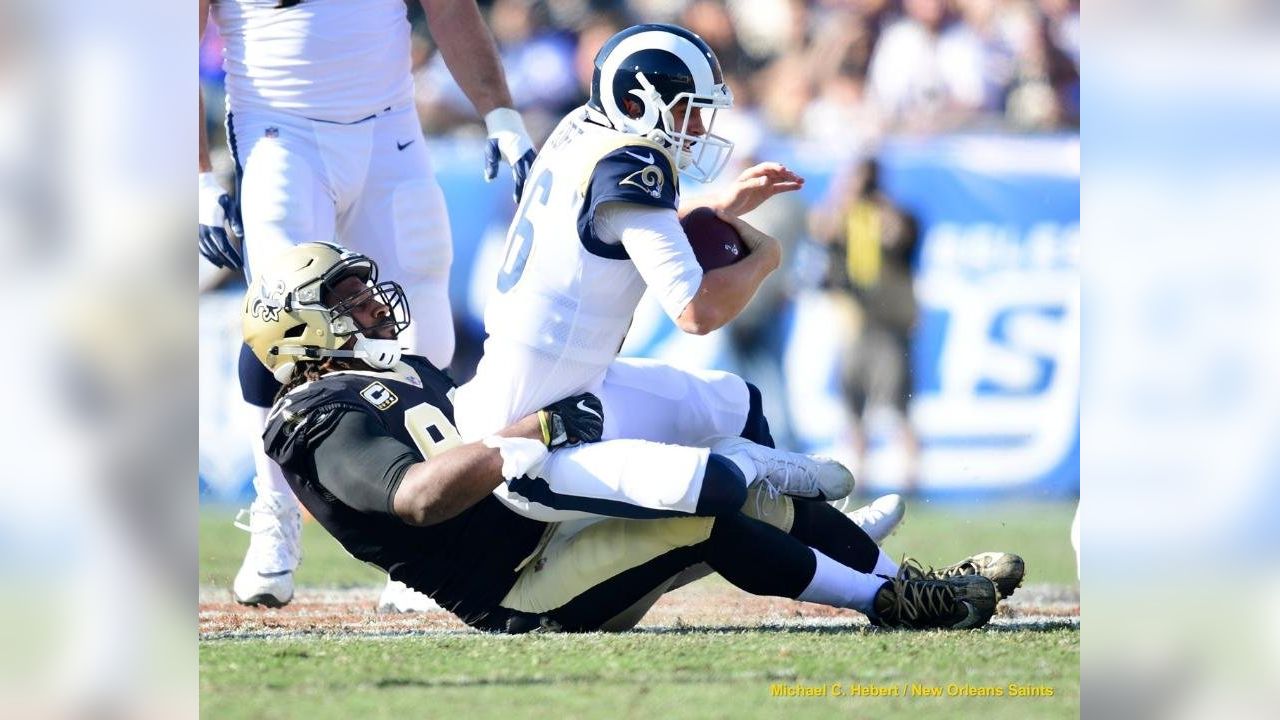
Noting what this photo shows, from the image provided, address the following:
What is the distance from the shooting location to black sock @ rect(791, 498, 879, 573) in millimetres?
4328

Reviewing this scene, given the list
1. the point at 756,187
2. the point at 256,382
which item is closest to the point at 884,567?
the point at 756,187

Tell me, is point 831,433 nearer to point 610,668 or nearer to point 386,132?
point 386,132

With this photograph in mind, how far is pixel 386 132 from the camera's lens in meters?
5.20

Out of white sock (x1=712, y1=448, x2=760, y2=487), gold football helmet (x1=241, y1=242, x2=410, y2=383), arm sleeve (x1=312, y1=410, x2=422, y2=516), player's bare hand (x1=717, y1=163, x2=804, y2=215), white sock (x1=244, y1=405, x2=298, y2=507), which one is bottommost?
white sock (x1=244, y1=405, x2=298, y2=507)

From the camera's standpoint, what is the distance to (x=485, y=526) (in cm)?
409

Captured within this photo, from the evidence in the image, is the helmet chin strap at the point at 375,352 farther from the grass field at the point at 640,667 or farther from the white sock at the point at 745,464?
the white sock at the point at 745,464

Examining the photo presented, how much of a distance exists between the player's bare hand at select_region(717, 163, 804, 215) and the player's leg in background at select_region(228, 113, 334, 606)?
1369 mm

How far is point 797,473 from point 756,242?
64 centimetres

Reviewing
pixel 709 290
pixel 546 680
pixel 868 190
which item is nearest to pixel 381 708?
pixel 546 680

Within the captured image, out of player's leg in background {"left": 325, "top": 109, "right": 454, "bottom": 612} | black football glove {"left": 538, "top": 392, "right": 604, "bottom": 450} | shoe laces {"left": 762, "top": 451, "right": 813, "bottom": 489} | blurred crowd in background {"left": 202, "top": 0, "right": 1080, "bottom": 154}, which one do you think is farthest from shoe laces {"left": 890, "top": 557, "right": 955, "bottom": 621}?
blurred crowd in background {"left": 202, "top": 0, "right": 1080, "bottom": 154}

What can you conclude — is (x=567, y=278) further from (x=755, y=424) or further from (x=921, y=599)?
(x=921, y=599)

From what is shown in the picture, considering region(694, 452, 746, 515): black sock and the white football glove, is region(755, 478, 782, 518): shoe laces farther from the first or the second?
the white football glove
